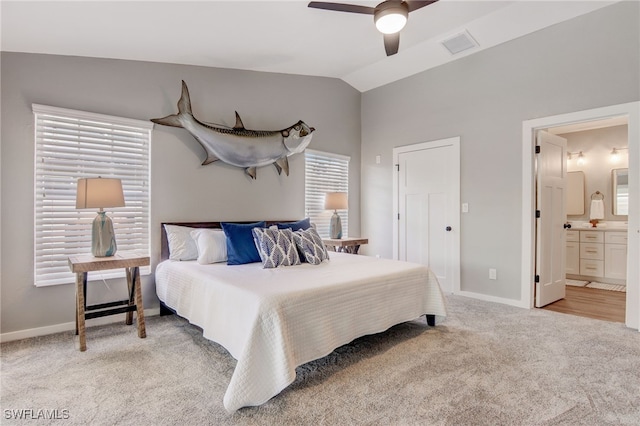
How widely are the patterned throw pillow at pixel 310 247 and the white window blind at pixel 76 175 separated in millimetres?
1561

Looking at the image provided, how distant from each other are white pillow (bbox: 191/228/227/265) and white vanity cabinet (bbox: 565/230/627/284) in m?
5.39

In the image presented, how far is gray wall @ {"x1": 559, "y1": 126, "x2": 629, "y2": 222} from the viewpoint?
17.3 feet

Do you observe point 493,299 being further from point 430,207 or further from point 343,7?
point 343,7

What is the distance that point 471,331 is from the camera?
2.99 metres

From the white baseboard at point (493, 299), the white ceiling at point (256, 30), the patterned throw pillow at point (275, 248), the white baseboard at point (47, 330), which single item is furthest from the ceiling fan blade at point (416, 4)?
the white baseboard at point (47, 330)

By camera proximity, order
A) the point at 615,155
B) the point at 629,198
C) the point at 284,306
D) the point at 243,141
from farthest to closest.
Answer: the point at 615,155, the point at 243,141, the point at 629,198, the point at 284,306

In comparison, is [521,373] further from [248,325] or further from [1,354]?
[1,354]

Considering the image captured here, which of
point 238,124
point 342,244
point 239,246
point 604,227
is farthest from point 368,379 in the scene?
point 604,227

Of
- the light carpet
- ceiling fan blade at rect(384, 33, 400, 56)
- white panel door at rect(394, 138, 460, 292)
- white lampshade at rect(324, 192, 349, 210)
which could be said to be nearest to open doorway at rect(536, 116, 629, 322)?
white panel door at rect(394, 138, 460, 292)

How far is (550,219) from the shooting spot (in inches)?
156

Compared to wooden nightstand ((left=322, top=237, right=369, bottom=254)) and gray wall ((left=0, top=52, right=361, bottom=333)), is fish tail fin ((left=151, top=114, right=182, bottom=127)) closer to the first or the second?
gray wall ((left=0, top=52, right=361, bottom=333))

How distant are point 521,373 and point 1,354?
3.65m

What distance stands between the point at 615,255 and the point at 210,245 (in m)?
5.65

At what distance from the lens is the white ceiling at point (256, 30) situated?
95.9 inches
